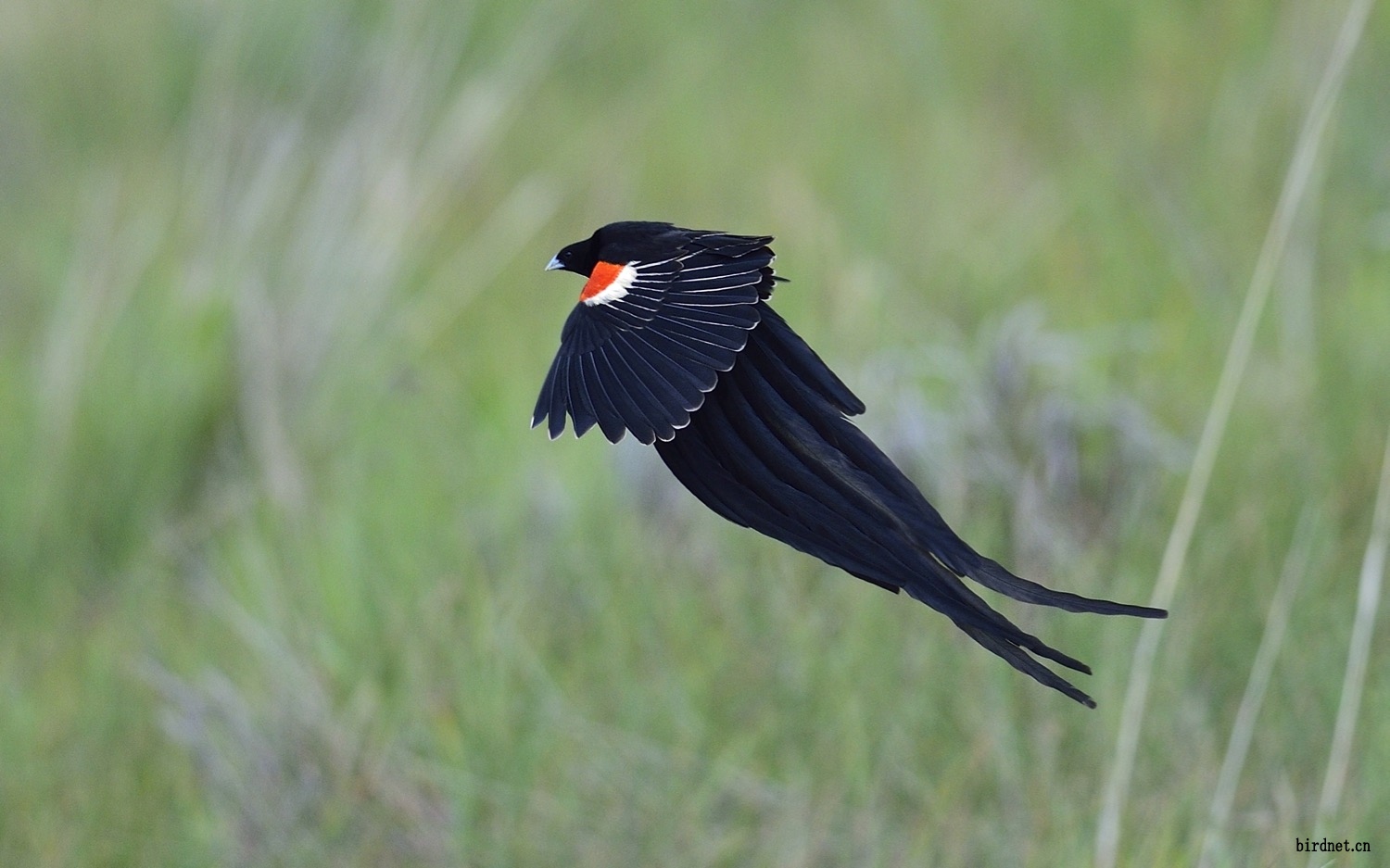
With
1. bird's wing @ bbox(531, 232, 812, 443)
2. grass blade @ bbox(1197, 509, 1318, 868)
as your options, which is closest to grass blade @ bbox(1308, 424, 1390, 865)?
grass blade @ bbox(1197, 509, 1318, 868)

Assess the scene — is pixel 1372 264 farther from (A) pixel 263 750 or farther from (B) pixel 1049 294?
(A) pixel 263 750

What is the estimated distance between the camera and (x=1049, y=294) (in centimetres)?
292

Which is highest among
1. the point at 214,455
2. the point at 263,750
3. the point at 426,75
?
the point at 426,75

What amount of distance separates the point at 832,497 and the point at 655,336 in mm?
126

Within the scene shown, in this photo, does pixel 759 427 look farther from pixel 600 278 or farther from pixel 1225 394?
pixel 1225 394

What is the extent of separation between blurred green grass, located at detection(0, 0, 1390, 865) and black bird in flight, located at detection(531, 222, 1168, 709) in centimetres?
111

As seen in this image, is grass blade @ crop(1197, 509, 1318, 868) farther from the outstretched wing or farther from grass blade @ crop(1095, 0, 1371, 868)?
the outstretched wing

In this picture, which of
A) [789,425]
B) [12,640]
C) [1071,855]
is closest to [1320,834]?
[1071,855]

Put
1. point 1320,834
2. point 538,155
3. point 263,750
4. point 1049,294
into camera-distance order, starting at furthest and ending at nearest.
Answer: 1. point 538,155
2. point 1049,294
3. point 263,750
4. point 1320,834

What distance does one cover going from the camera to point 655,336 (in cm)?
70

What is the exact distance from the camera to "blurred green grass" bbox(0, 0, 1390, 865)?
197cm

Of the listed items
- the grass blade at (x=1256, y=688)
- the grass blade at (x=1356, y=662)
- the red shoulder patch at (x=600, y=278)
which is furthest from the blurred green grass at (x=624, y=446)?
the red shoulder patch at (x=600, y=278)

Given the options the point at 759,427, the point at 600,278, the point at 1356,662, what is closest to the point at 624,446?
the point at 1356,662

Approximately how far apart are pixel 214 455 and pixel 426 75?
3.42 feet
